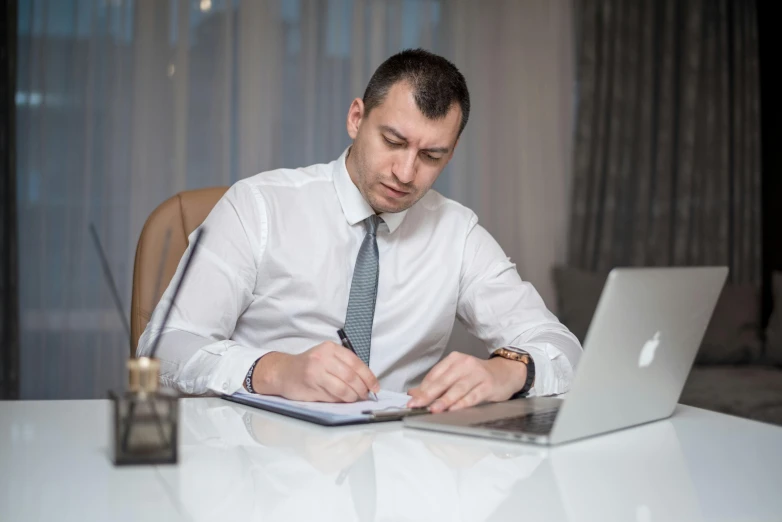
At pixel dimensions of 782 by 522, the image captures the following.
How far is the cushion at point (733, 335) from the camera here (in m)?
3.72

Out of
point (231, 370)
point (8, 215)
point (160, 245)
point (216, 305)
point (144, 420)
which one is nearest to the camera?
point (144, 420)

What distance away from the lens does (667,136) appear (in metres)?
4.10

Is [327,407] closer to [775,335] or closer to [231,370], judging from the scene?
[231,370]

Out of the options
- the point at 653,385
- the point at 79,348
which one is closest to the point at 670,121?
the point at 79,348

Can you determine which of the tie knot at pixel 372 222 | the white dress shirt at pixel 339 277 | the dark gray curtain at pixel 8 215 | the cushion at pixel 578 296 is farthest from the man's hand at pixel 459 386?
the dark gray curtain at pixel 8 215

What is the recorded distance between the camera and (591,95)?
397 centimetres

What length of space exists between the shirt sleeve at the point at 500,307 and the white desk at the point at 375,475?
553mm

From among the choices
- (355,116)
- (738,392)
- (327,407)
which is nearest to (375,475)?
(327,407)

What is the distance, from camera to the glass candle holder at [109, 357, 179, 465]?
727 millimetres

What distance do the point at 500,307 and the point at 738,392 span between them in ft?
5.97

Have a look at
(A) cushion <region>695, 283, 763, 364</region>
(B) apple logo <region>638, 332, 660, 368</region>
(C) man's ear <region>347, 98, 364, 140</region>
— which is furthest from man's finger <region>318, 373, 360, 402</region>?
(A) cushion <region>695, 283, 763, 364</region>

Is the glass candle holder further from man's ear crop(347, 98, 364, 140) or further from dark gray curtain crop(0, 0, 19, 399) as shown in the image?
dark gray curtain crop(0, 0, 19, 399)

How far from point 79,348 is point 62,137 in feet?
2.87

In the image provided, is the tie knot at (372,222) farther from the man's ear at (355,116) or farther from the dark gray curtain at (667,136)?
the dark gray curtain at (667,136)
